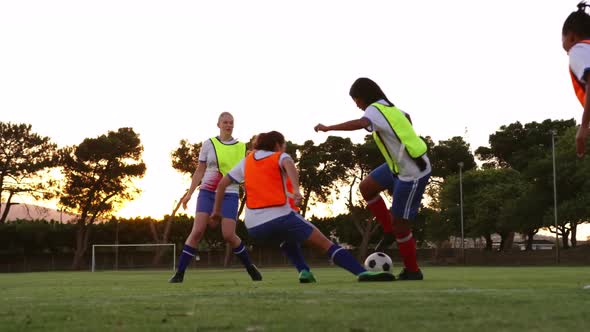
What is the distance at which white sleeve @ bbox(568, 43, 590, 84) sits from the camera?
21.9 feet

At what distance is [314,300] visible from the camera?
5785mm

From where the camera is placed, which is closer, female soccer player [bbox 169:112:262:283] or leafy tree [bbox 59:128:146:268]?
female soccer player [bbox 169:112:262:283]

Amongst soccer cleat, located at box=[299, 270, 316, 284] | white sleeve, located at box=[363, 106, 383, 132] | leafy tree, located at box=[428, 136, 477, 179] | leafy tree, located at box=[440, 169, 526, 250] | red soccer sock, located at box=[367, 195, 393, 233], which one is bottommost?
soccer cleat, located at box=[299, 270, 316, 284]

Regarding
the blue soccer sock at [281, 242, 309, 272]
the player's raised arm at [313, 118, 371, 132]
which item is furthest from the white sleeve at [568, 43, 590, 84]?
the blue soccer sock at [281, 242, 309, 272]

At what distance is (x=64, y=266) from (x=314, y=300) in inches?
2646

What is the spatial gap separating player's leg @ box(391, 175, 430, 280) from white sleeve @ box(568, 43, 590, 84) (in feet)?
8.53

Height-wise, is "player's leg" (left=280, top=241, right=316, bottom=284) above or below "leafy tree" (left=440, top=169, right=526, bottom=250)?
below

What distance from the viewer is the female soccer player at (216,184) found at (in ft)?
36.1

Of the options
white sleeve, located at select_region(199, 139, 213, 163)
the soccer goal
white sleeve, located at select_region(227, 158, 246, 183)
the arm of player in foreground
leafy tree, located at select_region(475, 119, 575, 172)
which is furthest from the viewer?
leafy tree, located at select_region(475, 119, 575, 172)

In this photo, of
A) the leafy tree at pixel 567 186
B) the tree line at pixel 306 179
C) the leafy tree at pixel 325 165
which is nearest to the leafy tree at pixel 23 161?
the tree line at pixel 306 179

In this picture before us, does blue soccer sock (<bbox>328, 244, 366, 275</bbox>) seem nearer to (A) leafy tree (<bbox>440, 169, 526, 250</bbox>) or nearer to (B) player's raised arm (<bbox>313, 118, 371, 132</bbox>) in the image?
(B) player's raised arm (<bbox>313, 118, 371, 132</bbox>)

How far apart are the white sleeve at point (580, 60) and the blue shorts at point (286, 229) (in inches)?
131

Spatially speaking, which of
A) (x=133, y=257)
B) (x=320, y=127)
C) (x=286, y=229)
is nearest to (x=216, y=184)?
(x=286, y=229)

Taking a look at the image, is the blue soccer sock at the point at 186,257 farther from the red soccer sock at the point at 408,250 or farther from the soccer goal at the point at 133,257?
the soccer goal at the point at 133,257
